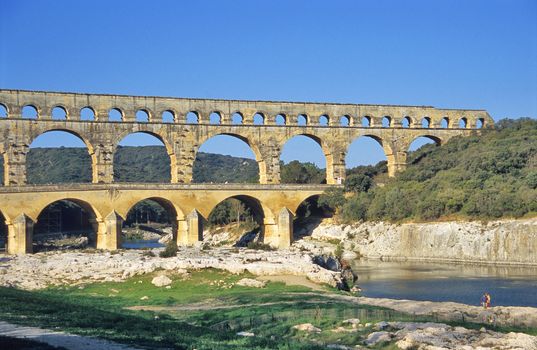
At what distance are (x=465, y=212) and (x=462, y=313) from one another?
28.7 meters

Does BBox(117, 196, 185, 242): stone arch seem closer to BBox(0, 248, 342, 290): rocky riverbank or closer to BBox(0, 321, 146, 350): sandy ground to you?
BBox(0, 248, 342, 290): rocky riverbank

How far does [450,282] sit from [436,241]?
13.3m

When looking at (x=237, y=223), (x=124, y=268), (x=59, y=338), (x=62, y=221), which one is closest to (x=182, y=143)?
(x=237, y=223)

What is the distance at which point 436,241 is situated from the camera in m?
49.8

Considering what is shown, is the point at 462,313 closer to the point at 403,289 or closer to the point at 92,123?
the point at 403,289

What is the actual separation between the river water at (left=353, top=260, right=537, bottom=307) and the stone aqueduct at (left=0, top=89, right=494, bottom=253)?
12231mm

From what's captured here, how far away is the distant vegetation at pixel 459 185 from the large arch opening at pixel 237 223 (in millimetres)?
5686

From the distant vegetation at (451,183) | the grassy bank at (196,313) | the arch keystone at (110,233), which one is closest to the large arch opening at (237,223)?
the distant vegetation at (451,183)

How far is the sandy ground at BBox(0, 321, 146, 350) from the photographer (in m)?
13.7

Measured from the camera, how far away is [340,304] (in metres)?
23.2

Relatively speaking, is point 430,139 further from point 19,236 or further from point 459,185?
point 19,236

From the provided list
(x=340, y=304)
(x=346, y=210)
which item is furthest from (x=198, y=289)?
(x=346, y=210)

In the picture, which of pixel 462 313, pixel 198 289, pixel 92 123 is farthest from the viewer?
pixel 92 123

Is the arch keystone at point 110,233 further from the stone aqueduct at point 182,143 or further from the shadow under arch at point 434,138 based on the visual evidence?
the shadow under arch at point 434,138
